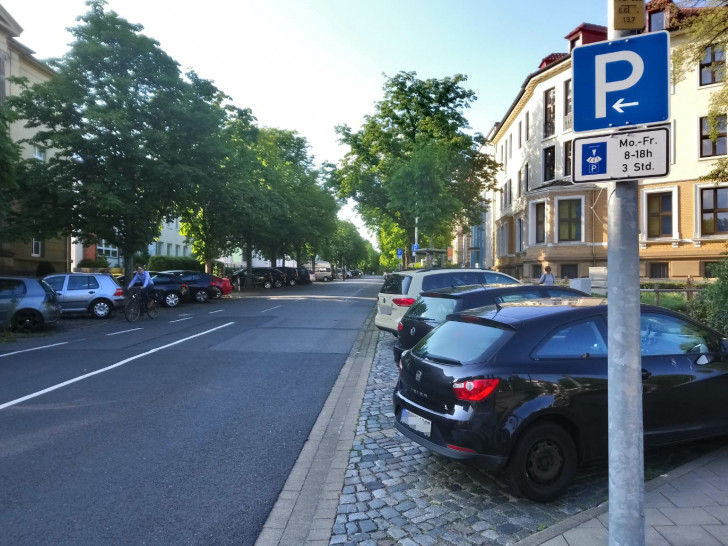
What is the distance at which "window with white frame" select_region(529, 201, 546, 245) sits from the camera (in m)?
33.9

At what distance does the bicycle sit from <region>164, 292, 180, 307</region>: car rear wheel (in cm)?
554

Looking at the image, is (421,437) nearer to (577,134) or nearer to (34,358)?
(577,134)

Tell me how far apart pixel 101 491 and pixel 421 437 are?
8.29ft

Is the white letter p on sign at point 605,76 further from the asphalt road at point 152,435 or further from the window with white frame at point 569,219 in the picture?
the window with white frame at point 569,219

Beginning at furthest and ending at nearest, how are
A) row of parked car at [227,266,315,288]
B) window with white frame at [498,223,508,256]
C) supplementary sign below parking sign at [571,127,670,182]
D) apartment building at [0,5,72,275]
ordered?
window with white frame at [498,223,508,256], row of parked car at [227,266,315,288], apartment building at [0,5,72,275], supplementary sign below parking sign at [571,127,670,182]

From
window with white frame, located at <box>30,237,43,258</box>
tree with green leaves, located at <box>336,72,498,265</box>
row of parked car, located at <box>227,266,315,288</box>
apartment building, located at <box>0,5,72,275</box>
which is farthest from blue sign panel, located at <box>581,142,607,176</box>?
row of parked car, located at <box>227,266,315,288</box>

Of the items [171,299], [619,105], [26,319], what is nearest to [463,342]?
[619,105]

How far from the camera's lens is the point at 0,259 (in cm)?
2619

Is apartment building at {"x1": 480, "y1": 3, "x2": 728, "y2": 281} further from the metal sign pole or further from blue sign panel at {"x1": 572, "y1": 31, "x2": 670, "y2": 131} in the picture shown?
the metal sign pole

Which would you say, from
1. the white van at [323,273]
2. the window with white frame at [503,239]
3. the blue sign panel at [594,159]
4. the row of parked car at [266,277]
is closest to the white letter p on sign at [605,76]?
the blue sign panel at [594,159]

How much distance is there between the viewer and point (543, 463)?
4.21 m

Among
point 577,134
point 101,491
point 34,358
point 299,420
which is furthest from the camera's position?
point 34,358

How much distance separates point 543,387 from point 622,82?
224 centimetres

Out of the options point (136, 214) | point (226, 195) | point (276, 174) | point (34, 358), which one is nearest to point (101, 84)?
point (136, 214)
